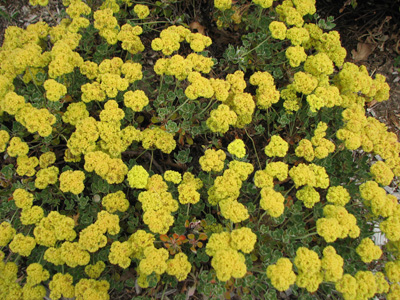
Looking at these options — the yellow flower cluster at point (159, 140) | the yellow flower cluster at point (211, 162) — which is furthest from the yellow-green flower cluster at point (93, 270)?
the yellow flower cluster at point (211, 162)

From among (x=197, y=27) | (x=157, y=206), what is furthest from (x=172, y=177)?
(x=197, y=27)

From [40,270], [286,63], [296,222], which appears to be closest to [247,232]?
[296,222]

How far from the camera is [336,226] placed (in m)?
2.93

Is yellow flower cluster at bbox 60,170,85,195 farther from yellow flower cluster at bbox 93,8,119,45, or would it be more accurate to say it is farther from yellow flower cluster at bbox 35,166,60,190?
yellow flower cluster at bbox 93,8,119,45

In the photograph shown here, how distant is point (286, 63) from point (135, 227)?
325 centimetres

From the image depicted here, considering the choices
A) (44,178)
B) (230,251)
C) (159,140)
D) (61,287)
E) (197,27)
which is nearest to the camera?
(230,251)

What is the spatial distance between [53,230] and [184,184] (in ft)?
4.70

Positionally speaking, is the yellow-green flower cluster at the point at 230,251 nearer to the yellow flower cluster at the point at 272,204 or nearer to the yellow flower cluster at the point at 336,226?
the yellow flower cluster at the point at 272,204

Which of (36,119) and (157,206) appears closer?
(157,206)

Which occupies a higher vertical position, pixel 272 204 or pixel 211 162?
pixel 211 162

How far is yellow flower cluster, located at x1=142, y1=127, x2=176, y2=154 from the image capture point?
11.8 feet

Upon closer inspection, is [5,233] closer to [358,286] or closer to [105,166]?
[105,166]

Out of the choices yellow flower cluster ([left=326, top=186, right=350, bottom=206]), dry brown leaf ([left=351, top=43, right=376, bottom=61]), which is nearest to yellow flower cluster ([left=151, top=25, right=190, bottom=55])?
yellow flower cluster ([left=326, top=186, right=350, bottom=206])

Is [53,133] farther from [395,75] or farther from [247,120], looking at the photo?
[395,75]
